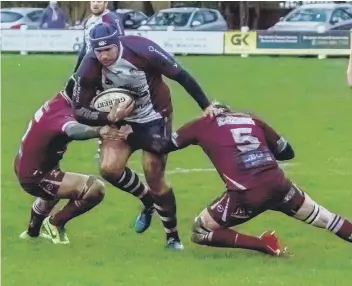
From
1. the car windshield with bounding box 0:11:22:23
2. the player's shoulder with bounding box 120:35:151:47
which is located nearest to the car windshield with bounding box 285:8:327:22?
the car windshield with bounding box 0:11:22:23

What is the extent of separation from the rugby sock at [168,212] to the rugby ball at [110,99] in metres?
0.91

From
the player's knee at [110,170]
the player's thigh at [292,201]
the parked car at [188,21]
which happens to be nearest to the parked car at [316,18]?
the parked car at [188,21]

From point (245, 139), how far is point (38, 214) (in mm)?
2183

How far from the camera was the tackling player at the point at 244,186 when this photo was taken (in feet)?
27.1

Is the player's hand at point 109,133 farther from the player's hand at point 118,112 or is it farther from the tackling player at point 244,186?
the tackling player at point 244,186

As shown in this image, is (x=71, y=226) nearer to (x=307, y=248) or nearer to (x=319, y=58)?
(x=307, y=248)

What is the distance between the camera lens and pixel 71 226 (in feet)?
33.2

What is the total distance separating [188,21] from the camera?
124 ft

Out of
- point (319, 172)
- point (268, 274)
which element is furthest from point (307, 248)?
point (319, 172)

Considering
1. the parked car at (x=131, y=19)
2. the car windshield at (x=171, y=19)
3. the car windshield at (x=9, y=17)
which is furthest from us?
the car windshield at (x=9, y=17)

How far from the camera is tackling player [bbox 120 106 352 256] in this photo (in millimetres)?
8250

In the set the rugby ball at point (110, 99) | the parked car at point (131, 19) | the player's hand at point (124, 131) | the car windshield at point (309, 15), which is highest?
the rugby ball at point (110, 99)

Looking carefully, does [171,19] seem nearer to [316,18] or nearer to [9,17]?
[316,18]

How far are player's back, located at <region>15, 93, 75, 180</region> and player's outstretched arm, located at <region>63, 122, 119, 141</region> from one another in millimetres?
110
